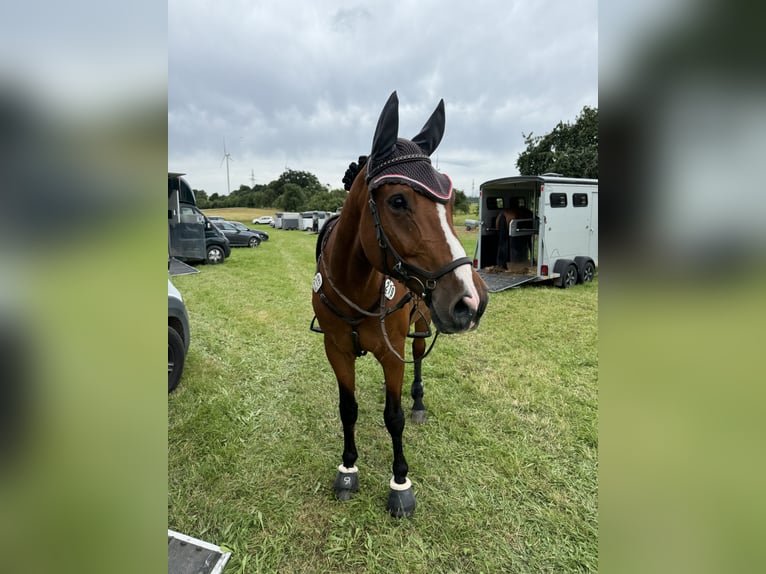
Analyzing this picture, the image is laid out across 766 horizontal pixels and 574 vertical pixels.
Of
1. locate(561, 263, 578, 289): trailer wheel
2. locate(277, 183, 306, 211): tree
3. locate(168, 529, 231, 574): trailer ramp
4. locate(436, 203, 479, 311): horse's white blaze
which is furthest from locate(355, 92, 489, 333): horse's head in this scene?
locate(277, 183, 306, 211): tree

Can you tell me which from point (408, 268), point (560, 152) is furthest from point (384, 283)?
point (560, 152)

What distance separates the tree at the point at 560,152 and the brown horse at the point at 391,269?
2578cm

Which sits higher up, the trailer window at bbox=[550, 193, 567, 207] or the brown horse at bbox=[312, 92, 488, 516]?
the trailer window at bbox=[550, 193, 567, 207]

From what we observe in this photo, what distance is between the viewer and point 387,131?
6.30ft

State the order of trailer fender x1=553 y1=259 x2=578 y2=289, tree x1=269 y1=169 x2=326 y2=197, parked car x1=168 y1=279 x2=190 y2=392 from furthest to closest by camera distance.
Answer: tree x1=269 y1=169 x2=326 y2=197
trailer fender x1=553 y1=259 x2=578 y2=289
parked car x1=168 y1=279 x2=190 y2=392

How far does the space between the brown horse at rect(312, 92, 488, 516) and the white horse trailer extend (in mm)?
7401

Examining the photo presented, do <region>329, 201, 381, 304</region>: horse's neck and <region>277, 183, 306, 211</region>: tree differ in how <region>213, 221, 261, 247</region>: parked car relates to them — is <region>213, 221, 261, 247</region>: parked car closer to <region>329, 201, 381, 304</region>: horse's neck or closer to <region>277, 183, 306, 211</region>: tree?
<region>329, 201, 381, 304</region>: horse's neck

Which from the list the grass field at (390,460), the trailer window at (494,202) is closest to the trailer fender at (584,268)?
the trailer window at (494,202)

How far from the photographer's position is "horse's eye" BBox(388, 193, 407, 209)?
6.01 ft

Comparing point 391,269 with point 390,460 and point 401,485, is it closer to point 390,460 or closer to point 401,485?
point 401,485
